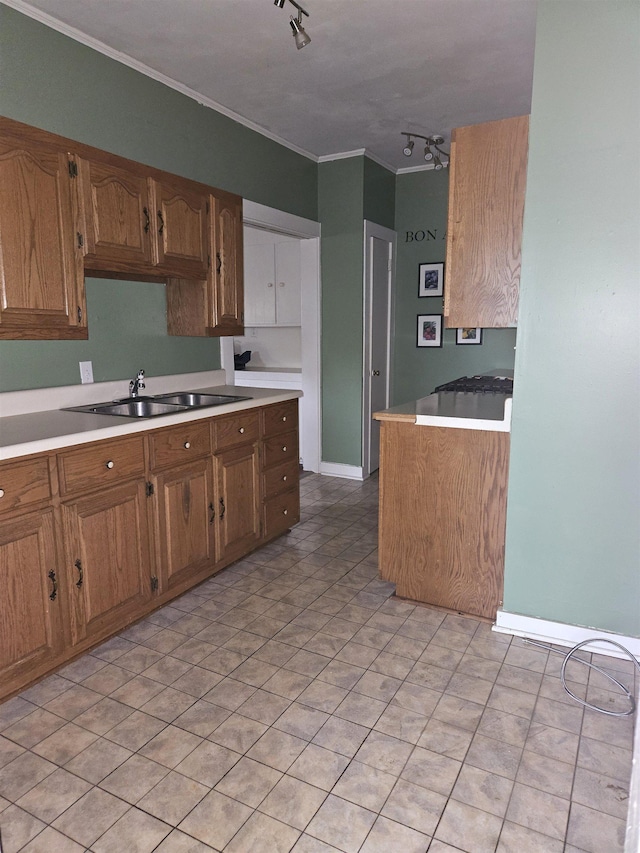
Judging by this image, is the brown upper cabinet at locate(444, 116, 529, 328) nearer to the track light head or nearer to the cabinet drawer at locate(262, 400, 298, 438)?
the track light head

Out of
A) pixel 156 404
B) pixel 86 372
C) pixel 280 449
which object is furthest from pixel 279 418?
pixel 86 372

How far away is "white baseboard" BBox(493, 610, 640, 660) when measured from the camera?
2.34 meters

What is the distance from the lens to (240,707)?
2.03 m

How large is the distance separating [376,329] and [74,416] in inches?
123

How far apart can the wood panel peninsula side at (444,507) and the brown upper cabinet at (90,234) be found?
1.35m

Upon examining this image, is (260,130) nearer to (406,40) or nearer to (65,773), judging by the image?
(406,40)

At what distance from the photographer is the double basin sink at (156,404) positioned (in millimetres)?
2802

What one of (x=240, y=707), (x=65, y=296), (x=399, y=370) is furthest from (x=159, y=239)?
(x=399, y=370)

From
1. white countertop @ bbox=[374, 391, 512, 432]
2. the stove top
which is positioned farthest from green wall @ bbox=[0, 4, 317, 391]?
the stove top

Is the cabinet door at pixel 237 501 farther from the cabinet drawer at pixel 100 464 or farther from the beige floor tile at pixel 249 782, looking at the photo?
the beige floor tile at pixel 249 782

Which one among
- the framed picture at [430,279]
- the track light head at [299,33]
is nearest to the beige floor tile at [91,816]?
the track light head at [299,33]

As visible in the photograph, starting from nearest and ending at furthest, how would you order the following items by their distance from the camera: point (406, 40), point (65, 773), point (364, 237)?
point (65, 773)
point (406, 40)
point (364, 237)

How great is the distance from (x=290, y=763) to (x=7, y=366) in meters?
1.94

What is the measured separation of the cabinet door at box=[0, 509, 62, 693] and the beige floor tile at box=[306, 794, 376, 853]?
3.79ft
